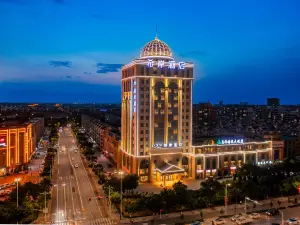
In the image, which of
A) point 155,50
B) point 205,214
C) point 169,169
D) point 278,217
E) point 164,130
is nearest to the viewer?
point 278,217

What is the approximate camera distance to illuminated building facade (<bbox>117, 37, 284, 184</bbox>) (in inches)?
2948

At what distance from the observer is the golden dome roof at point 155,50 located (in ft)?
262

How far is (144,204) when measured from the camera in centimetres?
5191

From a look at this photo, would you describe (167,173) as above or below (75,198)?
above

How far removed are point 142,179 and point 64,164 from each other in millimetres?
32065

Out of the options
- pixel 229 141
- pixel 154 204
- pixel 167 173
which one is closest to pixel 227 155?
pixel 229 141

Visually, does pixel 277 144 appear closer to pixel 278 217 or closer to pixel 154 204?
pixel 278 217

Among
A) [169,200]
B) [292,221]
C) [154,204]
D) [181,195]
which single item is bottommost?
[292,221]

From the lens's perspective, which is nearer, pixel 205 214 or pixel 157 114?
pixel 205 214

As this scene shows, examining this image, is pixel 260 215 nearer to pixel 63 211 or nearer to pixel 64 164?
pixel 63 211

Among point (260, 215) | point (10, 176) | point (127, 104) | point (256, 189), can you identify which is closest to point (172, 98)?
point (127, 104)

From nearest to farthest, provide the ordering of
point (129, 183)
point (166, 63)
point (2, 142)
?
point (129, 183), point (166, 63), point (2, 142)

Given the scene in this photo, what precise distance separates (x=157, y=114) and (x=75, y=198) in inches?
1163

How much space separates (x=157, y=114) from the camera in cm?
7712
